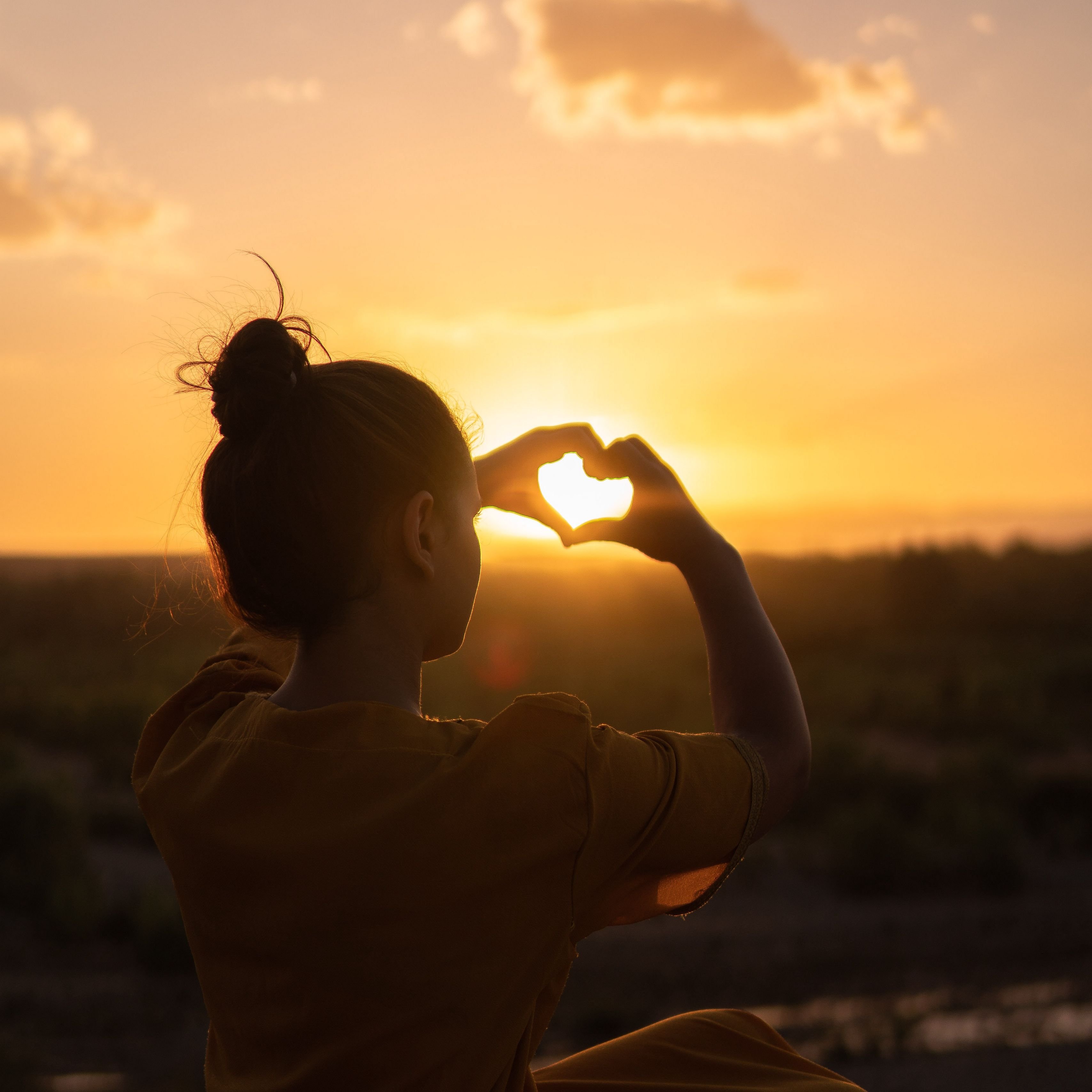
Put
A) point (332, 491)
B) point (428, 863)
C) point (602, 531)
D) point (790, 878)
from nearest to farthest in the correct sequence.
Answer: point (428, 863)
point (332, 491)
point (602, 531)
point (790, 878)

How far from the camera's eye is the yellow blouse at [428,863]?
105cm

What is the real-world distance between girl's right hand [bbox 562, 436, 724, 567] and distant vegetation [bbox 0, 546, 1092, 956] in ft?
1.89

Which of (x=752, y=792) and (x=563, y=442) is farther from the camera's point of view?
(x=563, y=442)

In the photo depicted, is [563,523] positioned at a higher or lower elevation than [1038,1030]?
higher

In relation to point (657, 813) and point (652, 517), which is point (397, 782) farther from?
point (652, 517)

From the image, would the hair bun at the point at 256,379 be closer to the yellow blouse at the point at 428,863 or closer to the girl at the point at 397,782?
the girl at the point at 397,782

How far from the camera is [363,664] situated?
123cm

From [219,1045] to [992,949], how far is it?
336 inches

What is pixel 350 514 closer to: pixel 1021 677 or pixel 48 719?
pixel 48 719

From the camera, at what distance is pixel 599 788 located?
1.04 meters

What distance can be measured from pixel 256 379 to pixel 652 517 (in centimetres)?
52

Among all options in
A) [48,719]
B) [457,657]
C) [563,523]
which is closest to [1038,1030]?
[563,523]

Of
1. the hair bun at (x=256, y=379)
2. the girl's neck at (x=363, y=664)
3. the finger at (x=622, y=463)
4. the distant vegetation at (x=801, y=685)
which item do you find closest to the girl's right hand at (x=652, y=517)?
the finger at (x=622, y=463)

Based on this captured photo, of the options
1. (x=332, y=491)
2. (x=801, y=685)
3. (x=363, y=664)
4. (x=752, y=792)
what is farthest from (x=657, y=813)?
(x=801, y=685)
